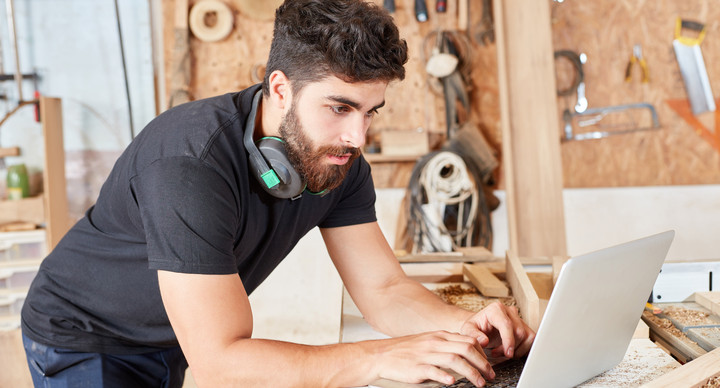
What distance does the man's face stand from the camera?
1.25 metres

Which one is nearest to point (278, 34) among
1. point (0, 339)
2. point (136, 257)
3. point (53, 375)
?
point (136, 257)

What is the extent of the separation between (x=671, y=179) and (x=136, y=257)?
3845 mm

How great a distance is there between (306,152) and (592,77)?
343cm

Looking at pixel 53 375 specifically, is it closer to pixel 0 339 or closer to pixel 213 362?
pixel 213 362

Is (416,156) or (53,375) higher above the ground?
(416,156)

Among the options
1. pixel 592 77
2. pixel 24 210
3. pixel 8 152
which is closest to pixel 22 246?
pixel 24 210

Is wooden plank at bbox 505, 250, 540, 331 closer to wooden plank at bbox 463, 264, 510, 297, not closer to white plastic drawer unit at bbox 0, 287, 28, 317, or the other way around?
wooden plank at bbox 463, 264, 510, 297

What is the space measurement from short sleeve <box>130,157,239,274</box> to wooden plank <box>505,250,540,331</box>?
619mm

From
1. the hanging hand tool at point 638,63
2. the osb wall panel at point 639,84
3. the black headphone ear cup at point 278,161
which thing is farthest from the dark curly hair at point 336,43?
the hanging hand tool at point 638,63

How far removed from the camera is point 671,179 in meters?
4.20

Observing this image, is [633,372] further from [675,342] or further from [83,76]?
[83,76]

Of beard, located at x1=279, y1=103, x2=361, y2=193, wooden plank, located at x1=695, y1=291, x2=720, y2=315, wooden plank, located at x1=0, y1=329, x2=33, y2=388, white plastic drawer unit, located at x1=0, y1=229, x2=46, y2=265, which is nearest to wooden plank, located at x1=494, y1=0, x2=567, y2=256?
wooden plank, located at x1=695, y1=291, x2=720, y2=315

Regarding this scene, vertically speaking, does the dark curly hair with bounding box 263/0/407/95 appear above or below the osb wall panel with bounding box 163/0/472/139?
below

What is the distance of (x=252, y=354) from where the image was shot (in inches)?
41.8
